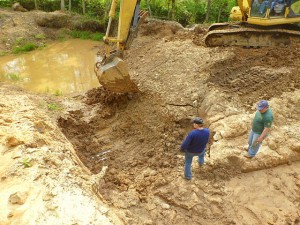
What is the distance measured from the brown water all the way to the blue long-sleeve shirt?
6460 mm

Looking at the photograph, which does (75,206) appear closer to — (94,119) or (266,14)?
(94,119)

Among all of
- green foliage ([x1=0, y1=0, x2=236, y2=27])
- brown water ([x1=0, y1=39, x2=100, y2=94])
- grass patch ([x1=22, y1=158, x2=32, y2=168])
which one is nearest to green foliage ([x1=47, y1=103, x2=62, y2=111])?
brown water ([x1=0, y1=39, x2=100, y2=94])

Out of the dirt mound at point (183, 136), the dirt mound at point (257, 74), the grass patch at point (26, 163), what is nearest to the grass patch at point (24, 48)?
the dirt mound at point (183, 136)

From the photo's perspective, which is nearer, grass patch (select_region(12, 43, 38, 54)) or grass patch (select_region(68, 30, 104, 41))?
grass patch (select_region(12, 43, 38, 54))

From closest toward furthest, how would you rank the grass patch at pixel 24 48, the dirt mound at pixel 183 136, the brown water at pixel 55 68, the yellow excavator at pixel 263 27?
the dirt mound at pixel 183 136 < the yellow excavator at pixel 263 27 < the brown water at pixel 55 68 < the grass patch at pixel 24 48

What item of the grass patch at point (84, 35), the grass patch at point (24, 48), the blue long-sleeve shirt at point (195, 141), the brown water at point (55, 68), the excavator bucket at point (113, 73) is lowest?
the brown water at point (55, 68)

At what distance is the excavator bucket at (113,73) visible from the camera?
759 centimetres

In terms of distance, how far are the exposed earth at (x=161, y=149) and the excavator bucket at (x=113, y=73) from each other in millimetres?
1002

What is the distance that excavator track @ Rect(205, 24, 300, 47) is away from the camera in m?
10.2

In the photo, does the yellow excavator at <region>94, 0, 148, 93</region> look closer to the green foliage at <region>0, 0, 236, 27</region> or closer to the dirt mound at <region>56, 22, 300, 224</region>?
the dirt mound at <region>56, 22, 300, 224</region>

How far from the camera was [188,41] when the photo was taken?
38.9ft

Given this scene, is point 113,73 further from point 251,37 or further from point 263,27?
point 263,27

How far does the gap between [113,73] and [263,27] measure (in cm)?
581

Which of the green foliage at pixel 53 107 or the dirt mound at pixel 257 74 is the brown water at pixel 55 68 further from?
the dirt mound at pixel 257 74
